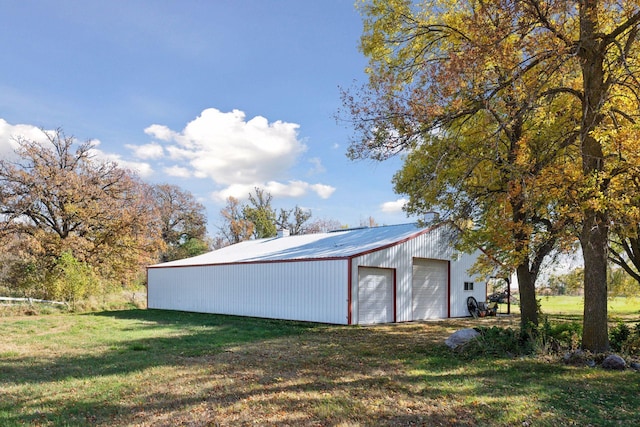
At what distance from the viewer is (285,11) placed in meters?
12.4

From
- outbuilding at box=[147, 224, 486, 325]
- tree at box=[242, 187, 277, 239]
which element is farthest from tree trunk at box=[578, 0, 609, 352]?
tree at box=[242, 187, 277, 239]

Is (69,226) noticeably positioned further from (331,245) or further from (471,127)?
(471,127)

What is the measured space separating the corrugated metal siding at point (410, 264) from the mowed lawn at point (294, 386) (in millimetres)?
5489

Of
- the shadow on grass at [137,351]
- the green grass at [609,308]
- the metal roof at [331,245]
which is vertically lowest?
the green grass at [609,308]

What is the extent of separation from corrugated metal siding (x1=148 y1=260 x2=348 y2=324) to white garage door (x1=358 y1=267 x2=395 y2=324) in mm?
964

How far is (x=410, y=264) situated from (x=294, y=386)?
12.6 meters

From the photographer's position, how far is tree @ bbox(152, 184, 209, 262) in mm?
45031

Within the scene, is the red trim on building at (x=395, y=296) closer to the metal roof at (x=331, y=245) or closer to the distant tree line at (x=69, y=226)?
the metal roof at (x=331, y=245)

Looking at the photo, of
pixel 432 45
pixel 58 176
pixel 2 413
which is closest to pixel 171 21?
pixel 432 45

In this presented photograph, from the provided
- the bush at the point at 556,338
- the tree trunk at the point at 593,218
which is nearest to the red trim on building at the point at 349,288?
the bush at the point at 556,338

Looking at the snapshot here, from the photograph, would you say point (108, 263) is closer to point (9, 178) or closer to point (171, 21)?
point (9, 178)

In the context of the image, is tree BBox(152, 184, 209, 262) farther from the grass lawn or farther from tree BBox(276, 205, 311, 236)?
the grass lawn

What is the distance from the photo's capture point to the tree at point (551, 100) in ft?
25.2

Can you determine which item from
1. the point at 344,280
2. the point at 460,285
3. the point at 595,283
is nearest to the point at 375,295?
the point at 344,280
